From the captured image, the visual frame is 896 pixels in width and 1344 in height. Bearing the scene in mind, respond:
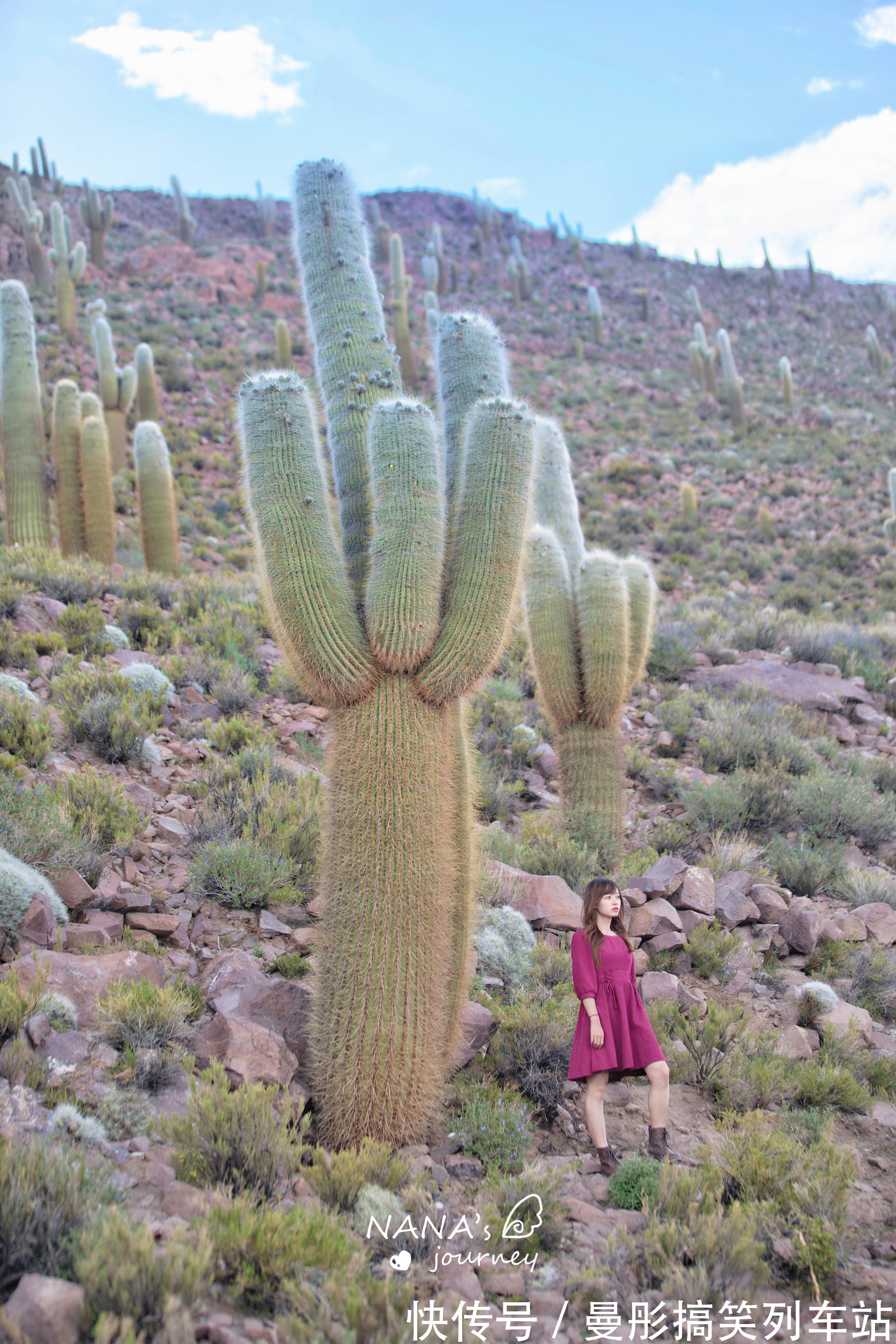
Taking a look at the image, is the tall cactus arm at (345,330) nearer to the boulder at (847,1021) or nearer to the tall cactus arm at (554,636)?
the tall cactus arm at (554,636)

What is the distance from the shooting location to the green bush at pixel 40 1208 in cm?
233

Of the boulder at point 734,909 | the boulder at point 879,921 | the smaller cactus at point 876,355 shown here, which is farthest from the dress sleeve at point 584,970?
the smaller cactus at point 876,355

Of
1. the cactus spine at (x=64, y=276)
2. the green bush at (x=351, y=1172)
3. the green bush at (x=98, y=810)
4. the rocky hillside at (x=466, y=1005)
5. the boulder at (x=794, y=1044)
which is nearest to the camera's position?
the rocky hillside at (x=466, y=1005)

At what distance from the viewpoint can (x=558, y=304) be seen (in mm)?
44188

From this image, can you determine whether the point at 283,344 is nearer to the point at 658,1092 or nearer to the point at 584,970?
the point at 584,970

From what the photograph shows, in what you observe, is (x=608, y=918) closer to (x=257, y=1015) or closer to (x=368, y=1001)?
(x=368, y=1001)

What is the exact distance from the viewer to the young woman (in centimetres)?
383

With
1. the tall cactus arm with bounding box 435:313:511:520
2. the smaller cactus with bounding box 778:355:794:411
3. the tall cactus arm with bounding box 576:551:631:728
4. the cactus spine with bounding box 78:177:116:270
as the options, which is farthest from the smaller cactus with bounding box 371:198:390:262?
the tall cactus arm with bounding box 435:313:511:520

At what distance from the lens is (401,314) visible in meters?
28.5

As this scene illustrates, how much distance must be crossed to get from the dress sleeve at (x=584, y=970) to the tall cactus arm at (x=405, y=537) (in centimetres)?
159

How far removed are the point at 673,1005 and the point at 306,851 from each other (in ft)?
8.15

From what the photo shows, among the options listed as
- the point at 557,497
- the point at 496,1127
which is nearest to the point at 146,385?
the point at 557,497

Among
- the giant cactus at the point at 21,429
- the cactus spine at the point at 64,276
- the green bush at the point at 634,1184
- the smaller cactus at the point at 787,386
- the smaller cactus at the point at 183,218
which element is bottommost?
the green bush at the point at 634,1184

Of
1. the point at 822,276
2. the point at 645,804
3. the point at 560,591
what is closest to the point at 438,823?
the point at 560,591
